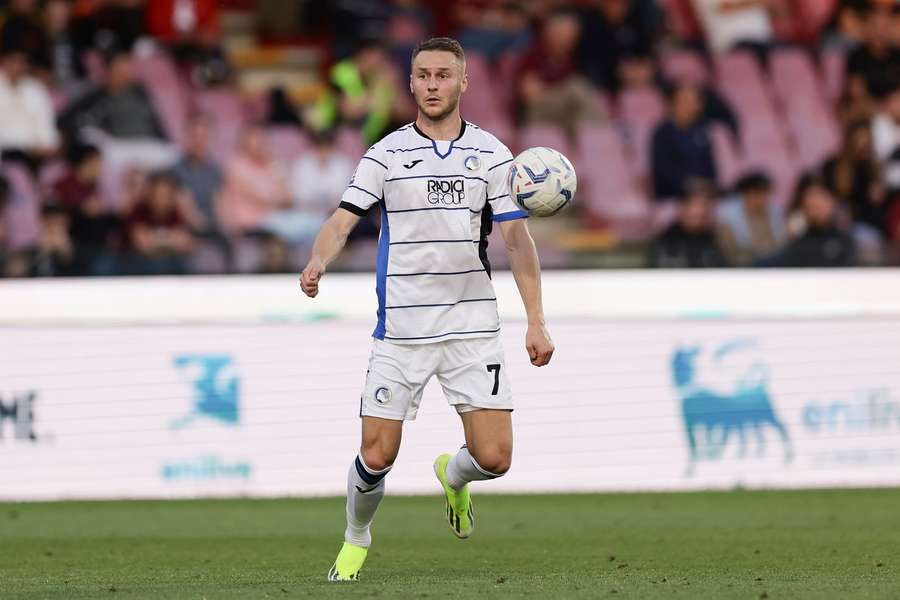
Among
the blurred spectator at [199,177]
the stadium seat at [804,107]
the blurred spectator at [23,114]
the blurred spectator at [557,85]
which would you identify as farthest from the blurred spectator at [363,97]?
the stadium seat at [804,107]

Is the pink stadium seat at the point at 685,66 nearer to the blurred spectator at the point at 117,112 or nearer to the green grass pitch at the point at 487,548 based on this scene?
the blurred spectator at the point at 117,112

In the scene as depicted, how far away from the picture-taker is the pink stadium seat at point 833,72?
1536 centimetres

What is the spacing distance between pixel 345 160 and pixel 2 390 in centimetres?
418

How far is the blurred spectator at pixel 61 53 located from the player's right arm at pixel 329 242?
8375 mm

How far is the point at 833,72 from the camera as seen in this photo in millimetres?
15523

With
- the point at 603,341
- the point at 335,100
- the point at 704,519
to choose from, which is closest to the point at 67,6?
the point at 335,100

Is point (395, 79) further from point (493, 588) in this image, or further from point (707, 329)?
point (493, 588)

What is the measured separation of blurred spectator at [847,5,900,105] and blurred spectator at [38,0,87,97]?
7171 mm

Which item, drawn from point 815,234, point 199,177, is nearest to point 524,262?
point 815,234

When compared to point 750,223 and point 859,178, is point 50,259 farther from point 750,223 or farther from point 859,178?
point 859,178

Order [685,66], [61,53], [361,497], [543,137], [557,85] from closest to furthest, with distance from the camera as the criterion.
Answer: [361,497]
[61,53]
[543,137]
[557,85]
[685,66]

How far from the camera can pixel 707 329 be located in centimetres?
1100

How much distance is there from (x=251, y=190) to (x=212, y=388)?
301 cm

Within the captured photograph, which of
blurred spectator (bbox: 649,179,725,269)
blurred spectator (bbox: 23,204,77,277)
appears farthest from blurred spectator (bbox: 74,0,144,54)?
blurred spectator (bbox: 649,179,725,269)
